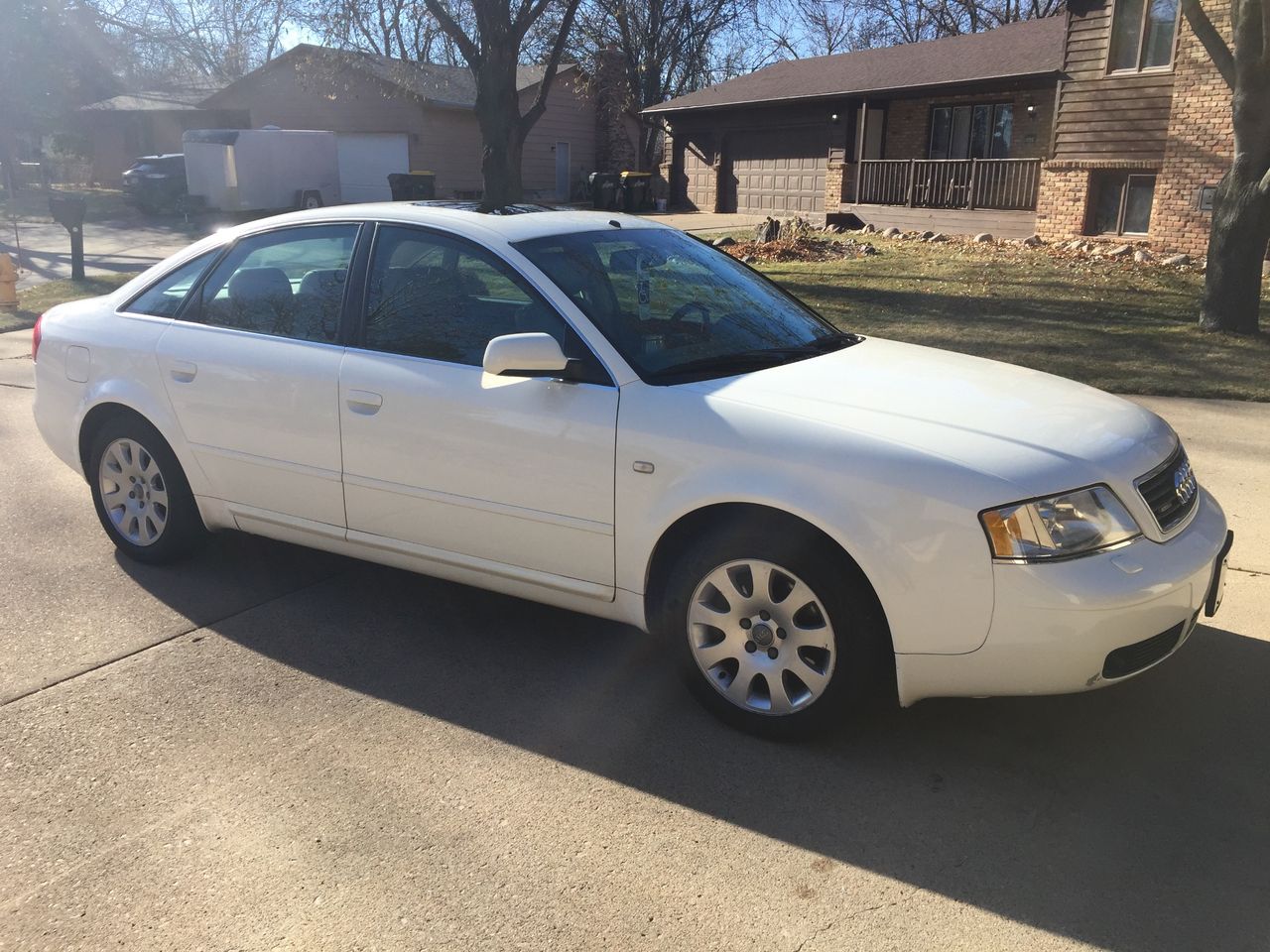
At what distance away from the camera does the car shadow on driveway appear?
281cm

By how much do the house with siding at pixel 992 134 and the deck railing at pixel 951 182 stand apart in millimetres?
34

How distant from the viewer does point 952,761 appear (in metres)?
3.41

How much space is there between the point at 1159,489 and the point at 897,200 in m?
22.2

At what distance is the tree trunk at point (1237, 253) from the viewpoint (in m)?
10.2

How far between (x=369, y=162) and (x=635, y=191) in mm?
10469

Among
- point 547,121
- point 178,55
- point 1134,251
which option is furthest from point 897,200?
point 178,55

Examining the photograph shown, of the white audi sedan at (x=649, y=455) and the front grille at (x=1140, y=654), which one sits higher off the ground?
the white audi sedan at (x=649, y=455)

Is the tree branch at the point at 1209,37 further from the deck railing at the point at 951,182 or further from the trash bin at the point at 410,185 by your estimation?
the trash bin at the point at 410,185

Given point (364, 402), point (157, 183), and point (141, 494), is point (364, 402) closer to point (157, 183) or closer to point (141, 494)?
point (141, 494)

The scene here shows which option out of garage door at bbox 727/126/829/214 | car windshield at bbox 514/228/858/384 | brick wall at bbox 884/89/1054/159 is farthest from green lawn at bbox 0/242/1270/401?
garage door at bbox 727/126/829/214

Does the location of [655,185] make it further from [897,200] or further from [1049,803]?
[1049,803]

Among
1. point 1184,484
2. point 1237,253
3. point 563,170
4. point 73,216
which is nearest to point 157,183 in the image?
point 563,170

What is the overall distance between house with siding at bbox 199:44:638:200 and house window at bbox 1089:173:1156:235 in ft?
73.1

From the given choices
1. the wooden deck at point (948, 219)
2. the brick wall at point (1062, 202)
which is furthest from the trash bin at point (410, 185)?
the brick wall at point (1062, 202)
